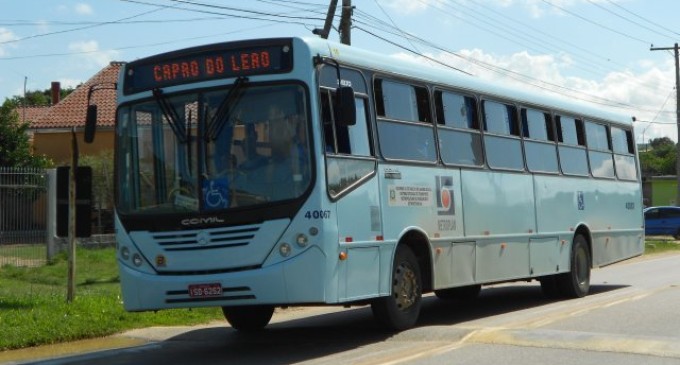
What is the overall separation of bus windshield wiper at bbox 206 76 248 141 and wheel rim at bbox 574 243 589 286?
8.64 m

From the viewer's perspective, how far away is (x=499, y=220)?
50.8 feet

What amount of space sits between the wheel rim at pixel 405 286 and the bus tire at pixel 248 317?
2108mm

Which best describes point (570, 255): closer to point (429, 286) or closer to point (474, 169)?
point (474, 169)

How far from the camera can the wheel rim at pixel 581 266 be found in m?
18.3

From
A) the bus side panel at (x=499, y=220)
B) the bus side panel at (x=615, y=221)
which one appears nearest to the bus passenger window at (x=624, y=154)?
the bus side panel at (x=615, y=221)

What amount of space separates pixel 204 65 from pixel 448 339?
4.05 m

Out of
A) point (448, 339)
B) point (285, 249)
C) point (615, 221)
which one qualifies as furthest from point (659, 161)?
point (285, 249)

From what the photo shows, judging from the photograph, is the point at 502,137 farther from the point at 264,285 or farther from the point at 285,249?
the point at 264,285

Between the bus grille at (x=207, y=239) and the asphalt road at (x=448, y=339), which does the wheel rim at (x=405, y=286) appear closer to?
the asphalt road at (x=448, y=339)

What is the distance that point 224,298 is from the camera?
11.2 m

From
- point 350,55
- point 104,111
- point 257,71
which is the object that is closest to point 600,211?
point 350,55

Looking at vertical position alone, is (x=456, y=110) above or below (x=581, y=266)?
above

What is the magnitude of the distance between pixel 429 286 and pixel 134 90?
4.30 m

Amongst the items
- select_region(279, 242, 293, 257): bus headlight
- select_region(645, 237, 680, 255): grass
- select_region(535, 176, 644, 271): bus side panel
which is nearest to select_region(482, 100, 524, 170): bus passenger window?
select_region(535, 176, 644, 271): bus side panel
